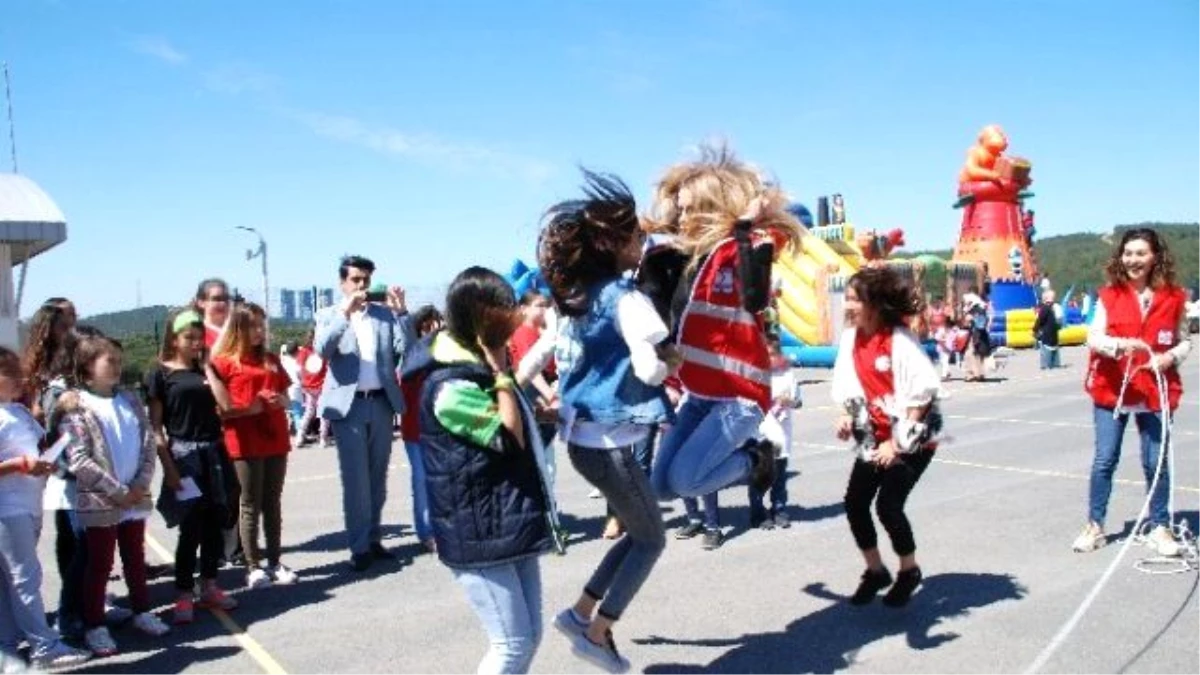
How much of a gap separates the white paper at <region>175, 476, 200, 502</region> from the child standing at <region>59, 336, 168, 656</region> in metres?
0.19

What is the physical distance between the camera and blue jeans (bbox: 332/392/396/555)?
575 centimetres

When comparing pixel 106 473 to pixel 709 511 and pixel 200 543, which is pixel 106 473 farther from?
pixel 709 511

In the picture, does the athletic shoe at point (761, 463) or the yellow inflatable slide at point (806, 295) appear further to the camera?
the yellow inflatable slide at point (806, 295)

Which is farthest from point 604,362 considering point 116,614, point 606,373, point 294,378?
point 294,378

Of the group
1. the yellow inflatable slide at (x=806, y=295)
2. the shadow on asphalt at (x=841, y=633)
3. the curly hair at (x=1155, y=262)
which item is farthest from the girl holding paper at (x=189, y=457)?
the yellow inflatable slide at (x=806, y=295)

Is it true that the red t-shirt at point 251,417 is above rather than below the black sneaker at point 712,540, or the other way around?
above

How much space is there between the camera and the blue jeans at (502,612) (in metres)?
2.95

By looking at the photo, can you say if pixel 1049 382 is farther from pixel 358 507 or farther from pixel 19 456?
pixel 19 456

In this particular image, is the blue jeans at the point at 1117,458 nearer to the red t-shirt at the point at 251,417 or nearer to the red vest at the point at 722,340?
the red vest at the point at 722,340

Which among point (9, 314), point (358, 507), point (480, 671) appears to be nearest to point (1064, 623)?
point (480, 671)

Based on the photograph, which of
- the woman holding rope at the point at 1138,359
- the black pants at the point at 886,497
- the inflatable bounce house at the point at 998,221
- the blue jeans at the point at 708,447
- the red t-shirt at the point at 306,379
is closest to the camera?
the blue jeans at the point at 708,447

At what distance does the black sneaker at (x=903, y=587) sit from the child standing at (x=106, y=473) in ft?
11.9

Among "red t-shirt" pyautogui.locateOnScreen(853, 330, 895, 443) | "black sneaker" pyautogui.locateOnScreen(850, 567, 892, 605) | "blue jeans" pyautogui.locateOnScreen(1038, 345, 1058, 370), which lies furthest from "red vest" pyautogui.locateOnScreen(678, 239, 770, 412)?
"blue jeans" pyautogui.locateOnScreen(1038, 345, 1058, 370)

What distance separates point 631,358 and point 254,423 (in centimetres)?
296
